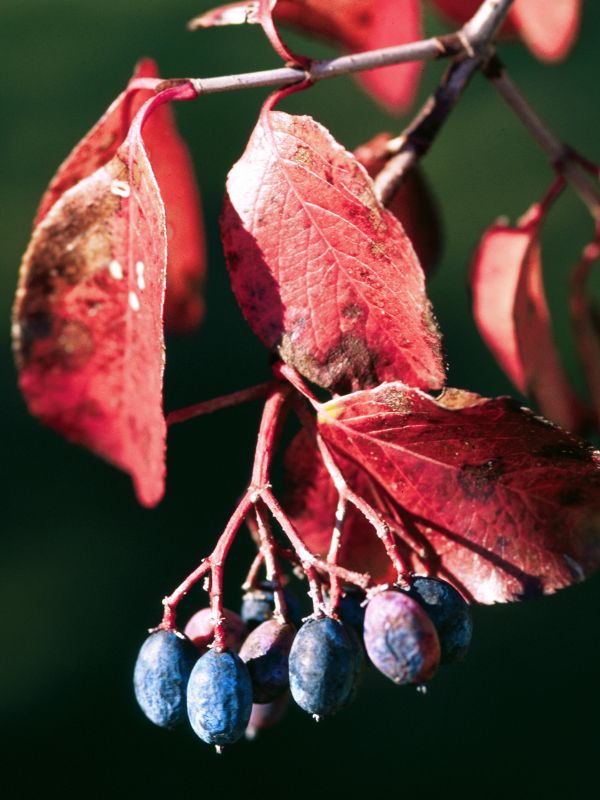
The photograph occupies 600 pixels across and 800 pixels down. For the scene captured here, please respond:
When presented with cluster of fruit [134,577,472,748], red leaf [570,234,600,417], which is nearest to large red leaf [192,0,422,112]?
red leaf [570,234,600,417]

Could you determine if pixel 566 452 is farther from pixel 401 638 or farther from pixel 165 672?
pixel 165 672

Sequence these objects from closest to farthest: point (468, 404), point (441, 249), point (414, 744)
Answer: point (468, 404)
point (441, 249)
point (414, 744)

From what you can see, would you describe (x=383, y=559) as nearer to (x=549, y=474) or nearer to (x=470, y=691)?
(x=549, y=474)

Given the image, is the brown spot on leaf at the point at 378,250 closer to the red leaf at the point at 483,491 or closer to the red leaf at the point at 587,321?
the red leaf at the point at 483,491

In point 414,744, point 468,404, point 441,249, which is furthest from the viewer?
point 414,744

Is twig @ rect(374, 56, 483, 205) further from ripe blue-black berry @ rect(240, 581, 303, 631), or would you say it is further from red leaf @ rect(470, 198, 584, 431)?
ripe blue-black berry @ rect(240, 581, 303, 631)

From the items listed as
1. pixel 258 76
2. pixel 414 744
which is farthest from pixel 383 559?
pixel 414 744
